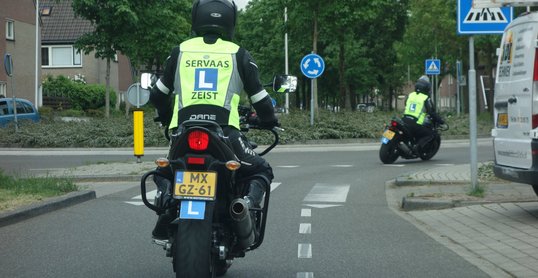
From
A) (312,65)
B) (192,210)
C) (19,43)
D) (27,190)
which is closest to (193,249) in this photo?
(192,210)

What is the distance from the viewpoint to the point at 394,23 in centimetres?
5725

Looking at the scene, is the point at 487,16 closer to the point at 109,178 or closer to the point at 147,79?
the point at 147,79

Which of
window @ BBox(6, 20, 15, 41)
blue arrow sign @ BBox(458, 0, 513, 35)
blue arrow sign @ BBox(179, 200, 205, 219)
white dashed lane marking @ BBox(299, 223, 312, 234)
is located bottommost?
white dashed lane marking @ BBox(299, 223, 312, 234)

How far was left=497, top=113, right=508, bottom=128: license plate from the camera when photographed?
973 centimetres

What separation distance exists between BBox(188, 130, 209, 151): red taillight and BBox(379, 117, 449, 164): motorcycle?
13.6 meters

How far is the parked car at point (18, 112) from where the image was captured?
3192 centimetres

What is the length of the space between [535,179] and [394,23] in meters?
49.2

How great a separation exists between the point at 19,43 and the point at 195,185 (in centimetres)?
4746

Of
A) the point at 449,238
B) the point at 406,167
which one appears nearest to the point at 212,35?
the point at 449,238

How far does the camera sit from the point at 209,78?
18.6 feet

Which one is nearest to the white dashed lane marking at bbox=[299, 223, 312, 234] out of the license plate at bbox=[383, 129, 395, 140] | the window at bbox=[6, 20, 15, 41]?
the license plate at bbox=[383, 129, 395, 140]

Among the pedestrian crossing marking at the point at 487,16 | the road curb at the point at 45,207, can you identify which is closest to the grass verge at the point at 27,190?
the road curb at the point at 45,207

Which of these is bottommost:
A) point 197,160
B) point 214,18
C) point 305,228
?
point 305,228

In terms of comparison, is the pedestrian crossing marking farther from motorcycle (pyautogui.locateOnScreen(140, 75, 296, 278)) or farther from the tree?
the tree
